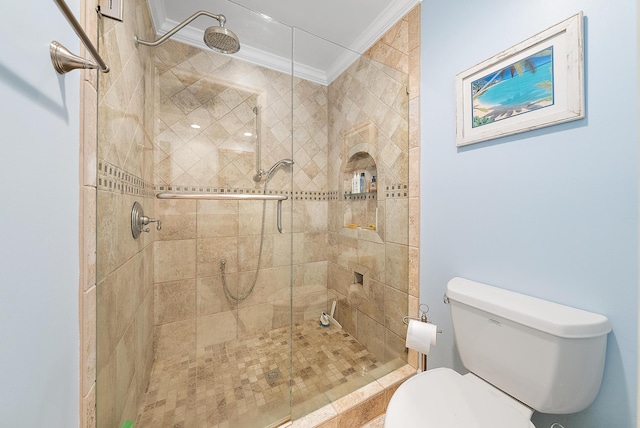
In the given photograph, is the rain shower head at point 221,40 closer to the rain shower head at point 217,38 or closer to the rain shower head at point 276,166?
the rain shower head at point 217,38

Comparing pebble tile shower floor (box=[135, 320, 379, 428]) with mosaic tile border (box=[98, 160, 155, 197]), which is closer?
mosaic tile border (box=[98, 160, 155, 197])

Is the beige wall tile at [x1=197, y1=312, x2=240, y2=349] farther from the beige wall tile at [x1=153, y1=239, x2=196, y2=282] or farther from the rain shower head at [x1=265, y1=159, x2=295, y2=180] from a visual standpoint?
the rain shower head at [x1=265, y1=159, x2=295, y2=180]

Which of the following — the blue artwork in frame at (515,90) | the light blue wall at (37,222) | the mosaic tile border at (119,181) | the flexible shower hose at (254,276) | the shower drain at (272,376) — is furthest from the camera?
the flexible shower hose at (254,276)

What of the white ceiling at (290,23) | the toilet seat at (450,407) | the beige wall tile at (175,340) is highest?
the white ceiling at (290,23)

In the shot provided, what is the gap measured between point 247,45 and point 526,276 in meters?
1.92

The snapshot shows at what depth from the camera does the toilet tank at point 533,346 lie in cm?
A: 72

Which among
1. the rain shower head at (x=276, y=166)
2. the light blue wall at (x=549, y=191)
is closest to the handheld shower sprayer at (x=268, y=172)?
the rain shower head at (x=276, y=166)

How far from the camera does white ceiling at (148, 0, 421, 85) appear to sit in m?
1.36

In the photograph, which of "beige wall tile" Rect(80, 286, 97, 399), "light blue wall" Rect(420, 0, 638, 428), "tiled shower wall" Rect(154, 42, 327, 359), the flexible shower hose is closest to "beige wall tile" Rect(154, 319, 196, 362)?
"tiled shower wall" Rect(154, 42, 327, 359)

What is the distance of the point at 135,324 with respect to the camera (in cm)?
A: 109

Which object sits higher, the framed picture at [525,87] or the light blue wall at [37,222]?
the framed picture at [525,87]

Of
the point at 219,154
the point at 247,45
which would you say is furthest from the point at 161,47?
the point at 219,154

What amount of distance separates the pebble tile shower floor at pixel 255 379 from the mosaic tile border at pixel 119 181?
103 centimetres

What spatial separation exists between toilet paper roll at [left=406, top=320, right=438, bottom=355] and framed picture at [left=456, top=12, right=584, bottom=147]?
36.4 inches
